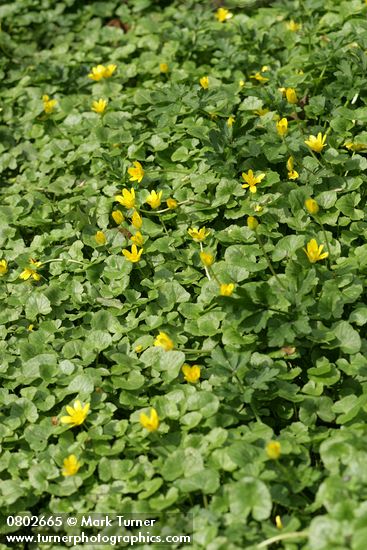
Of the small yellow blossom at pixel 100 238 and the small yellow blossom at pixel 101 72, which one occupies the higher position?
the small yellow blossom at pixel 101 72

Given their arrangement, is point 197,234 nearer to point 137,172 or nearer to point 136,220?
point 136,220

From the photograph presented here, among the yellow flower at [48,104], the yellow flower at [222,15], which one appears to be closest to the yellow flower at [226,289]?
the yellow flower at [48,104]

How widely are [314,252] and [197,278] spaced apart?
0.58 meters

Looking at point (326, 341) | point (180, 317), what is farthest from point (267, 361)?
point (180, 317)

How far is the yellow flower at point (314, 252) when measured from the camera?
3.10 metres

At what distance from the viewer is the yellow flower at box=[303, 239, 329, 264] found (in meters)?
3.10

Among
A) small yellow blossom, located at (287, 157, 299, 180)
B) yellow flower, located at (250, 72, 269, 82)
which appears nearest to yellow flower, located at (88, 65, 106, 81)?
yellow flower, located at (250, 72, 269, 82)

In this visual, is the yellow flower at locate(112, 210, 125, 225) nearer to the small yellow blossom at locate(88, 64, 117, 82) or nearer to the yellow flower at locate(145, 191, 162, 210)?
the yellow flower at locate(145, 191, 162, 210)

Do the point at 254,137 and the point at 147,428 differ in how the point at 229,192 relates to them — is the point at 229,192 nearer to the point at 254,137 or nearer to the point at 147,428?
the point at 254,137

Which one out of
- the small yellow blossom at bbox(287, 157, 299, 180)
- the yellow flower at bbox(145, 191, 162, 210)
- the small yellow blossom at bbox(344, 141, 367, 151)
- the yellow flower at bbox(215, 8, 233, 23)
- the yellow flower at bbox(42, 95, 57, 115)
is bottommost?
the yellow flower at bbox(145, 191, 162, 210)

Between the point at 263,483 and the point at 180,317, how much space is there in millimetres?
1000

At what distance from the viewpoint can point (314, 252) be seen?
3115 millimetres

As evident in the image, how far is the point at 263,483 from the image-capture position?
2.51 m

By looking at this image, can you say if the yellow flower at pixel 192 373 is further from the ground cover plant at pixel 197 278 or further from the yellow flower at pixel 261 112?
the yellow flower at pixel 261 112
